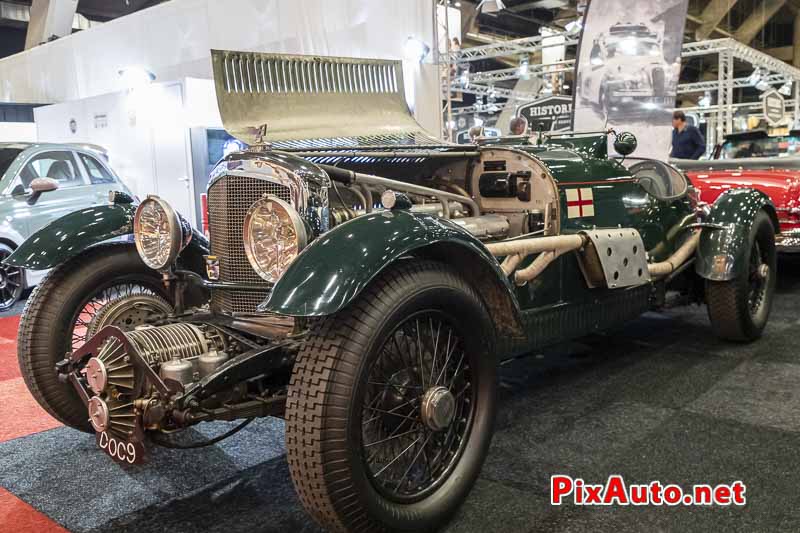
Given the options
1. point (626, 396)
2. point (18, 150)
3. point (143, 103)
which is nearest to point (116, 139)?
point (143, 103)

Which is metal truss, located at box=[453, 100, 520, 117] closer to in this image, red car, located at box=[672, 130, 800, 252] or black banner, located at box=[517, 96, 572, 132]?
black banner, located at box=[517, 96, 572, 132]

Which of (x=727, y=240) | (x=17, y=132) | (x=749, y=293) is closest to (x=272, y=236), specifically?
(x=727, y=240)

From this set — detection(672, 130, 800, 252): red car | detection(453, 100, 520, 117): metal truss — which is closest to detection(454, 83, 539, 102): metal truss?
detection(453, 100, 520, 117): metal truss

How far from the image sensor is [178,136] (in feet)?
25.5

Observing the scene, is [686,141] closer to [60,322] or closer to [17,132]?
[60,322]

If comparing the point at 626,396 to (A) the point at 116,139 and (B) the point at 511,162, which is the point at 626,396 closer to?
(B) the point at 511,162

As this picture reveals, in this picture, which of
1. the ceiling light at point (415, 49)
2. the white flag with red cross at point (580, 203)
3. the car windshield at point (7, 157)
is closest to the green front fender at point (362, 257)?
the white flag with red cross at point (580, 203)

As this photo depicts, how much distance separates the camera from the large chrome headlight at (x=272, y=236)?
2205 millimetres

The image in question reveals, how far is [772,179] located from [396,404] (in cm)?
512

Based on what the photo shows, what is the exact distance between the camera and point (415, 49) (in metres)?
7.73

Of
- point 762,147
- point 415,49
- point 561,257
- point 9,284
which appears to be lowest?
point 9,284

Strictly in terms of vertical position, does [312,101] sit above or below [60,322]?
above

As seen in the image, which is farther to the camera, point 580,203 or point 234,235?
point 580,203

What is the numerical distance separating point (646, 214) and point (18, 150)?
584 cm
